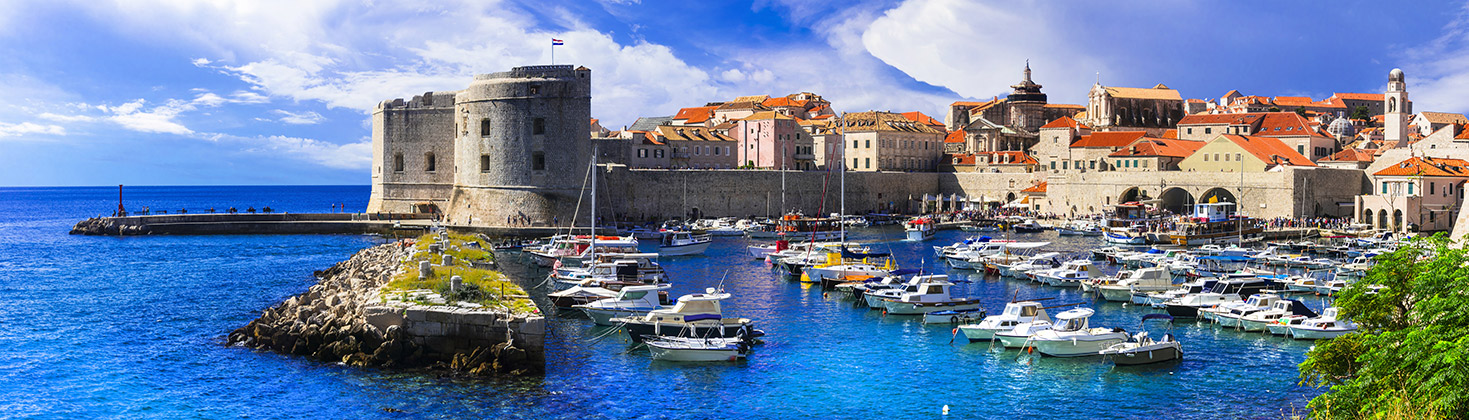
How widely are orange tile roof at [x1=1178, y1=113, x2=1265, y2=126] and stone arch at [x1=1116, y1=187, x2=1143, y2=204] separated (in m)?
17.5

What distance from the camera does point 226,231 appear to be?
59938 millimetres

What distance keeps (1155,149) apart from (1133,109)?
2594 cm

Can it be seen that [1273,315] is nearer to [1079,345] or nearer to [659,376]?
[1079,345]

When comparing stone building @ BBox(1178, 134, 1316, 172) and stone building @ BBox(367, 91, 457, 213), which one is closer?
stone building @ BBox(367, 91, 457, 213)

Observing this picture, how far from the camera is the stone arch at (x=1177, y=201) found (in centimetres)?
6962

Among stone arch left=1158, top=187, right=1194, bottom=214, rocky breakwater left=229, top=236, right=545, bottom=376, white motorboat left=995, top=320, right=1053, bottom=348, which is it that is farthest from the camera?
stone arch left=1158, top=187, right=1194, bottom=214

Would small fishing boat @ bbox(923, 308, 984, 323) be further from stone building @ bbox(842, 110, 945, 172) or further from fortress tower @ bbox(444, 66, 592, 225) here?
stone building @ bbox(842, 110, 945, 172)

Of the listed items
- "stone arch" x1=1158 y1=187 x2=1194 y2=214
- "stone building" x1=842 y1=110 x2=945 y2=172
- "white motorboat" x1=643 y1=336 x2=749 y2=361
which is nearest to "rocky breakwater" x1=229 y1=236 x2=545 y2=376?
"white motorboat" x1=643 y1=336 x2=749 y2=361

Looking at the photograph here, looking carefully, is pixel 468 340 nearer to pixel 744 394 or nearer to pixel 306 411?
pixel 306 411

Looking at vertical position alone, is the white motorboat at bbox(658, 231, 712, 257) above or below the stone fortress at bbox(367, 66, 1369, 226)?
below

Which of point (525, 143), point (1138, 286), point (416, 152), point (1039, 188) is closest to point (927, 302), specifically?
point (1138, 286)

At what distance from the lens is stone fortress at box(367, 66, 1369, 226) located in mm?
53469

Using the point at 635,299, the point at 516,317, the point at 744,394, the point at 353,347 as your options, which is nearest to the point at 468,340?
the point at 516,317

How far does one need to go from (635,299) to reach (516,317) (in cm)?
697
